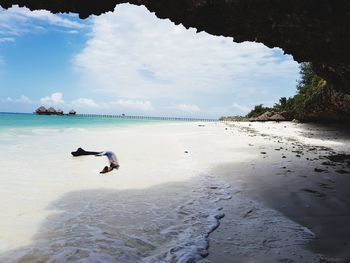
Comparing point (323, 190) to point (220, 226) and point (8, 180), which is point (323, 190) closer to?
→ point (220, 226)

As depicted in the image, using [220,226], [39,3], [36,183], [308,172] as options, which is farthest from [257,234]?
[39,3]

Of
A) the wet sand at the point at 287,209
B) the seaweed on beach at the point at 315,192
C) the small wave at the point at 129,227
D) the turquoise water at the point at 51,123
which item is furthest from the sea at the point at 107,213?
the turquoise water at the point at 51,123

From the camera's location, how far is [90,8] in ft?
24.4

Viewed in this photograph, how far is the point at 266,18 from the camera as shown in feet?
22.4

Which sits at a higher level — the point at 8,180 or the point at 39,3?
the point at 39,3

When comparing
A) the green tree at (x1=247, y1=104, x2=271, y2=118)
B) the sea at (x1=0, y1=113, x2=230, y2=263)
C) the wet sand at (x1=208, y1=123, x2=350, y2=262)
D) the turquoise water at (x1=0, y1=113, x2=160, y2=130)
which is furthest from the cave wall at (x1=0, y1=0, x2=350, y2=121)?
the green tree at (x1=247, y1=104, x2=271, y2=118)

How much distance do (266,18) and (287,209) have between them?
13.2 ft

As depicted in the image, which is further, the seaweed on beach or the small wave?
the seaweed on beach

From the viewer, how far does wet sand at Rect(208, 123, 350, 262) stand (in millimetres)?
4117

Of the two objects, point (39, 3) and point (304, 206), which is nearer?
point (304, 206)

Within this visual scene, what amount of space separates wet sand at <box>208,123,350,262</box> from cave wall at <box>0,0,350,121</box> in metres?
3.28

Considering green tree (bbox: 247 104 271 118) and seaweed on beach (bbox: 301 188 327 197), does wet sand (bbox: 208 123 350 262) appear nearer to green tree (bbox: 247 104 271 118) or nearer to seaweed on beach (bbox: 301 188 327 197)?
seaweed on beach (bbox: 301 188 327 197)

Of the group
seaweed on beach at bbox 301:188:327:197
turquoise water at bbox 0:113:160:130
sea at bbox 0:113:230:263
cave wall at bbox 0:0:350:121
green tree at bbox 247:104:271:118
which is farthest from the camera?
green tree at bbox 247:104:271:118

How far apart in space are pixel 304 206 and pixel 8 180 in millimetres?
7483
